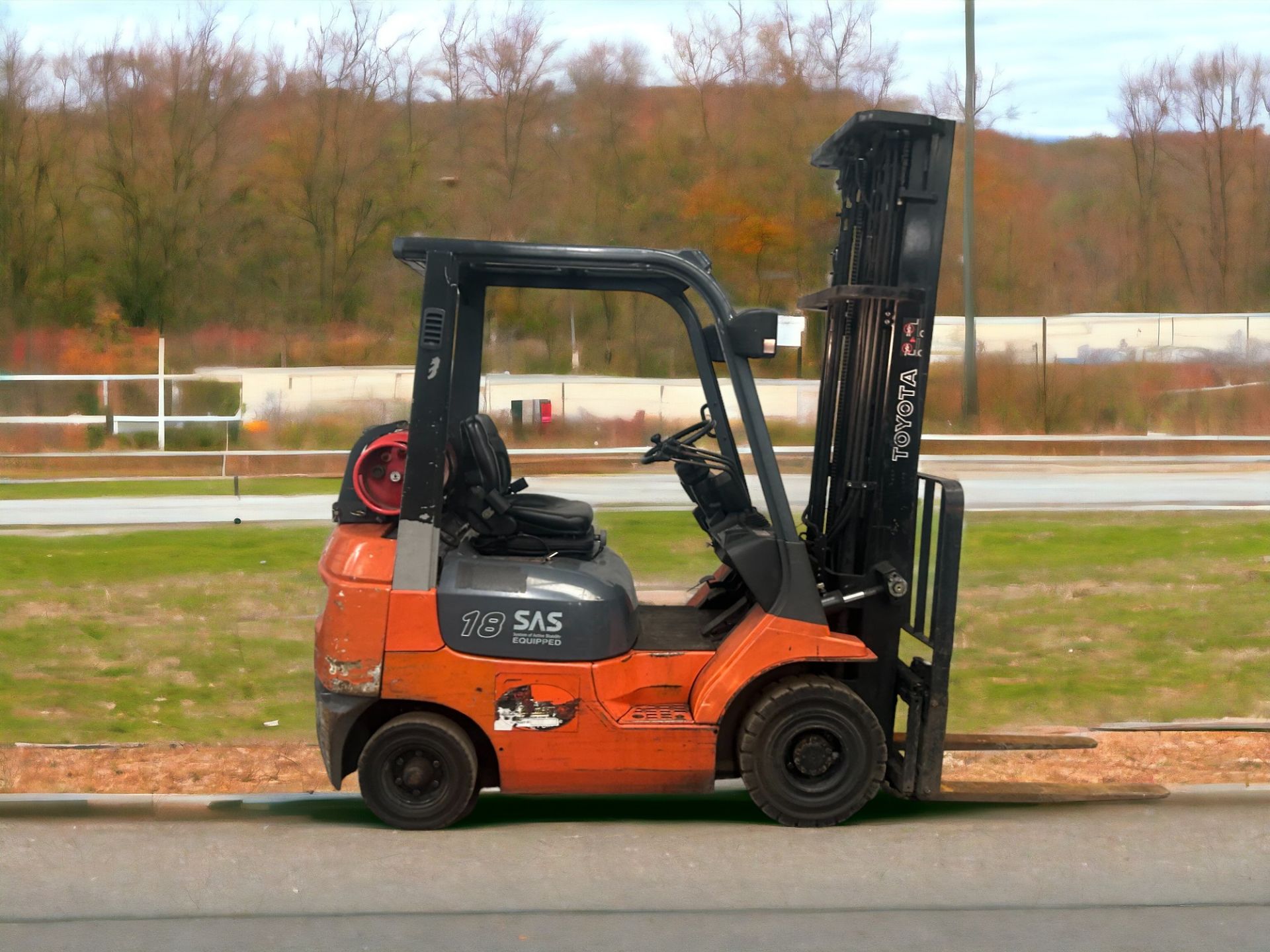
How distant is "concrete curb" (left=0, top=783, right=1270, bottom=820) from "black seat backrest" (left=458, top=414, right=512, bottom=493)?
1441mm

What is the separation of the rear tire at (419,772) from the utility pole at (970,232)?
22.7 meters

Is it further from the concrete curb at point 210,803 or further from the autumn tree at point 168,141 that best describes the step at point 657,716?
the autumn tree at point 168,141

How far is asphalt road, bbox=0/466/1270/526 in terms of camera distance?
16750 millimetres

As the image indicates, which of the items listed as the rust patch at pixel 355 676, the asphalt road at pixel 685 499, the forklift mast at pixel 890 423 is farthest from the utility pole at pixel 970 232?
the rust patch at pixel 355 676

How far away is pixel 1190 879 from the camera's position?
505 cm

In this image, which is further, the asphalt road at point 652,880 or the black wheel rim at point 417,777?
the black wheel rim at point 417,777

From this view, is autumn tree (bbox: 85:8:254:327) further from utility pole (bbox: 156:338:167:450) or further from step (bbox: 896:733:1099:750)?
step (bbox: 896:733:1099:750)

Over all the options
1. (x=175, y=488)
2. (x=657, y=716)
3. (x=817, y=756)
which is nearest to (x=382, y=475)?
(x=657, y=716)

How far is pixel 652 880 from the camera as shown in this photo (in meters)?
5.06

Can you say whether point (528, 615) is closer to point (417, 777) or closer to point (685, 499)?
point (417, 777)

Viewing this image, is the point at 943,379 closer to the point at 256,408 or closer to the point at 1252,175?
the point at 256,408

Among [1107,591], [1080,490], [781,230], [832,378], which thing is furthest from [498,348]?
[832,378]

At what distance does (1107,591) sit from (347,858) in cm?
833

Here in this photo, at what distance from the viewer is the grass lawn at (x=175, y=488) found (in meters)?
19.2
